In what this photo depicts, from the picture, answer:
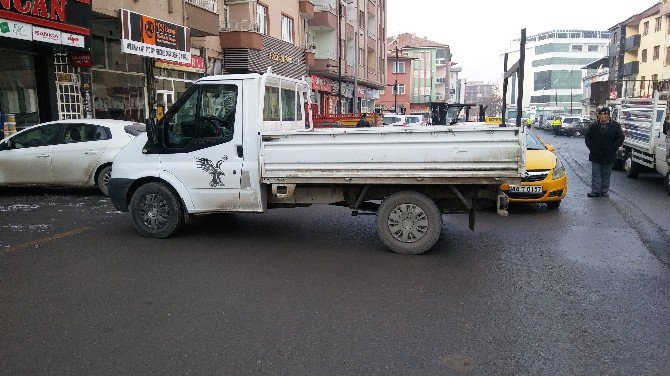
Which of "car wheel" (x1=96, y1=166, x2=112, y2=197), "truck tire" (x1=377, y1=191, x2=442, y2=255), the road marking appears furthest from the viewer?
"car wheel" (x1=96, y1=166, x2=112, y2=197)

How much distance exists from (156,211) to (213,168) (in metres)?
1.09

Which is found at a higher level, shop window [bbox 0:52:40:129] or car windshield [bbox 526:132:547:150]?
shop window [bbox 0:52:40:129]

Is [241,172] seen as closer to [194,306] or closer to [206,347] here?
[194,306]

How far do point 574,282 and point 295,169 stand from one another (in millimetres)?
3264

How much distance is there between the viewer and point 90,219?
8.34 m

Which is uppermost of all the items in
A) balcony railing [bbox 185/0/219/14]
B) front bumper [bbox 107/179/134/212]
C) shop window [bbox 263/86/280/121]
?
balcony railing [bbox 185/0/219/14]

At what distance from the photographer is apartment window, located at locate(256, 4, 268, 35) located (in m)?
25.6

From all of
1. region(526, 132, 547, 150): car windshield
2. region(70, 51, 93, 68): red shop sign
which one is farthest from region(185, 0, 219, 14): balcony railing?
region(526, 132, 547, 150): car windshield

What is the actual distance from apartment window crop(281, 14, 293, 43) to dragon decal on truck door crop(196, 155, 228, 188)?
929 inches

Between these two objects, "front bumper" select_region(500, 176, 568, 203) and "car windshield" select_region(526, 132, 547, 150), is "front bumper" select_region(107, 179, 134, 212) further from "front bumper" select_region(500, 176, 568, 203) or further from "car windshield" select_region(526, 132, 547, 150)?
"car windshield" select_region(526, 132, 547, 150)

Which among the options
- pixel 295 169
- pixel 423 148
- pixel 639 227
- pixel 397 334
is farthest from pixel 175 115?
pixel 639 227

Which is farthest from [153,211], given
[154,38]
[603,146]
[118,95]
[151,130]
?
[118,95]

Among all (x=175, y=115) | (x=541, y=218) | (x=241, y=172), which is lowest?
(x=541, y=218)

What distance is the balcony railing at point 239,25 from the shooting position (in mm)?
23438
